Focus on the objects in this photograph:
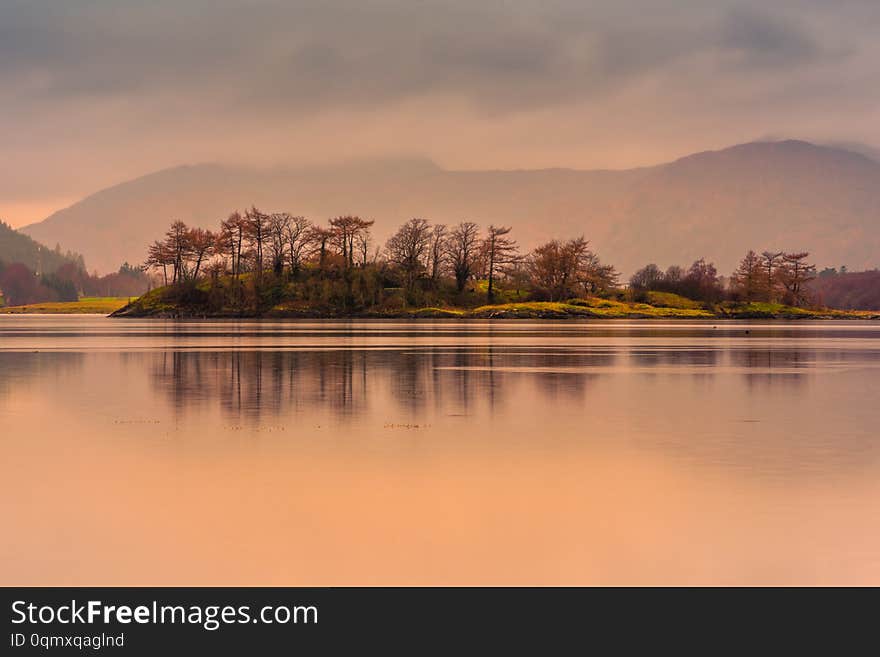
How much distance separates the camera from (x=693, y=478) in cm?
2030

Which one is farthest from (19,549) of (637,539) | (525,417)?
(525,417)

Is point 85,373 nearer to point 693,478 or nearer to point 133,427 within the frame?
point 133,427
